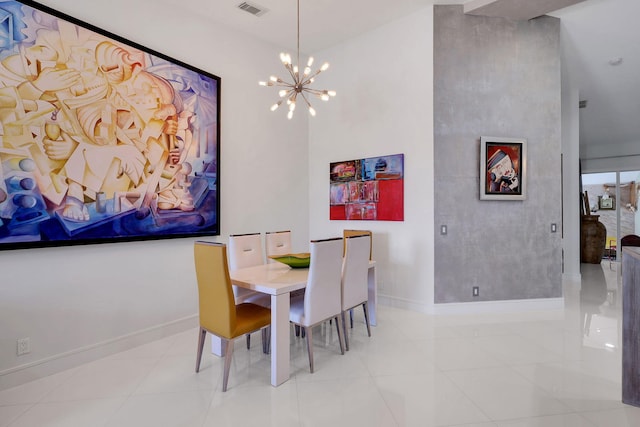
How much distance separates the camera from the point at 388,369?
2.52 metres

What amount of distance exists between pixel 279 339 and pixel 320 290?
50 centimetres

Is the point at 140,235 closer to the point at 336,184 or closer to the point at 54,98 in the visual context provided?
the point at 54,98

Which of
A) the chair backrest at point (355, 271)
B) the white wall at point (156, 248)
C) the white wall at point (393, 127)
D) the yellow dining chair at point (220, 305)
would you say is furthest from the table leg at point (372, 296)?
the white wall at point (156, 248)

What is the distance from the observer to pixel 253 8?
145 inches

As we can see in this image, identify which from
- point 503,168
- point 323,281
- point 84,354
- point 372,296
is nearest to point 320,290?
point 323,281

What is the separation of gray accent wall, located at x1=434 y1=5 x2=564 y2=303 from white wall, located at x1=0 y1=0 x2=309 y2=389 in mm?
2187

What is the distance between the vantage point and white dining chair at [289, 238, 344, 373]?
2500 millimetres

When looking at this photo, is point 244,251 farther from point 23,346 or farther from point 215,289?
point 23,346

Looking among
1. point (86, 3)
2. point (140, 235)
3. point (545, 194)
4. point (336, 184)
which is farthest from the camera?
point (336, 184)

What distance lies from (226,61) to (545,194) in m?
4.46

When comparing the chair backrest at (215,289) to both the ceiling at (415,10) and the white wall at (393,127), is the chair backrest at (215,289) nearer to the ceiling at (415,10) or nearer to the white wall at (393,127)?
the white wall at (393,127)

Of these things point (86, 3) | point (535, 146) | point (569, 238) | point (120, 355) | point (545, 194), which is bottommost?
point (120, 355)

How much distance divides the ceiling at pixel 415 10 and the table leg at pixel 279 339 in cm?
336

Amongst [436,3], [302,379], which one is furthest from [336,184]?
[302,379]
